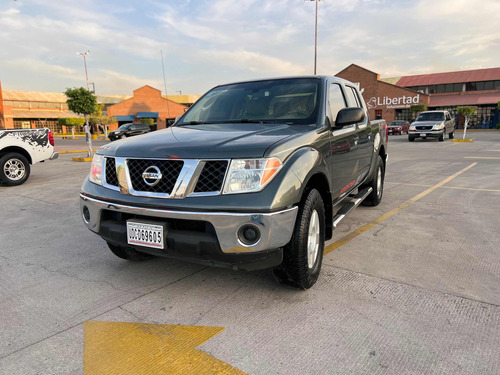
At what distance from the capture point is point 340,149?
140 inches

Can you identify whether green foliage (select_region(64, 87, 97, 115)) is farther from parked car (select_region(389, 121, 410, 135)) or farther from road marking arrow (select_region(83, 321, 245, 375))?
parked car (select_region(389, 121, 410, 135))

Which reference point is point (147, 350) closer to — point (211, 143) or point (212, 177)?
point (212, 177)

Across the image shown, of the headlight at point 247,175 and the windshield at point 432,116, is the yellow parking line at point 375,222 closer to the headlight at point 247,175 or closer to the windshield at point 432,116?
the headlight at point 247,175

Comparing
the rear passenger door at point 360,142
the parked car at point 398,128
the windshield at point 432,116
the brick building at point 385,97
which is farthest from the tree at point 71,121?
the rear passenger door at point 360,142

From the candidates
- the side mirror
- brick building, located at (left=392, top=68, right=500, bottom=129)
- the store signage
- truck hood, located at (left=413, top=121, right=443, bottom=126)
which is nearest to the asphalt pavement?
the side mirror

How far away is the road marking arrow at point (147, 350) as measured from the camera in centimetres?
200

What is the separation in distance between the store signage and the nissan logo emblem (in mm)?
47510

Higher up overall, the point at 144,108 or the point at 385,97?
the point at 144,108

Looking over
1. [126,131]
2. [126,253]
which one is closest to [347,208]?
[126,253]

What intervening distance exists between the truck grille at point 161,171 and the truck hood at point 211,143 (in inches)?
1.8

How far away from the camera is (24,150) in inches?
338

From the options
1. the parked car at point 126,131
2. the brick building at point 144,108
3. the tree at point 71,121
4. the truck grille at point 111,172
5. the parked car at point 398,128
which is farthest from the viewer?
the brick building at point 144,108

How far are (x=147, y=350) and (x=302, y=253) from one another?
1.20 metres

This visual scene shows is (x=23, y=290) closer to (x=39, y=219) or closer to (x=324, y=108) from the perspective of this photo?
(x=39, y=219)
